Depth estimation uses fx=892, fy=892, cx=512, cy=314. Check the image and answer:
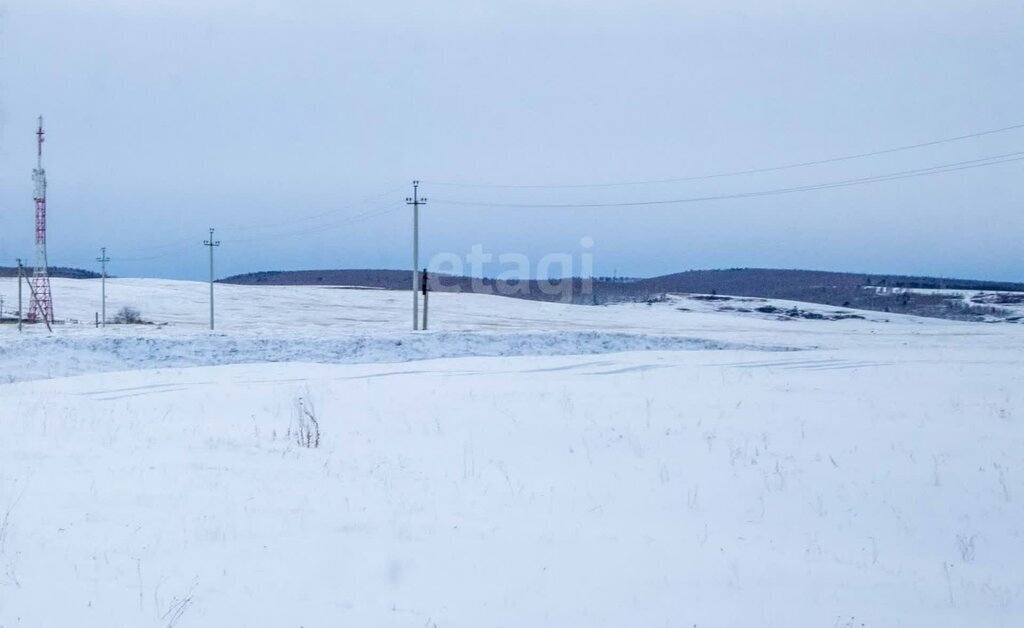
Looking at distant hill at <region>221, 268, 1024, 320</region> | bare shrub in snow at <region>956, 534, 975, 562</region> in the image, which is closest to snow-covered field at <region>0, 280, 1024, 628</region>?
bare shrub in snow at <region>956, 534, 975, 562</region>

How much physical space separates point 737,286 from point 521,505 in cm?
13596

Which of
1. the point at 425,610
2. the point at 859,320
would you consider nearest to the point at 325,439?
the point at 425,610

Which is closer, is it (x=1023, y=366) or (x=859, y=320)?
(x=1023, y=366)

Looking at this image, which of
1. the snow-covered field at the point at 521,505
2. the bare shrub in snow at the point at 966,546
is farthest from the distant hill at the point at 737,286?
the bare shrub in snow at the point at 966,546

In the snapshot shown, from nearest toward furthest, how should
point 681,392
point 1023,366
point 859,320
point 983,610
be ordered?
1. point 983,610
2. point 681,392
3. point 1023,366
4. point 859,320

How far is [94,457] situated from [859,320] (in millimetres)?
61938

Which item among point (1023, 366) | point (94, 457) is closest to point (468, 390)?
point (94, 457)

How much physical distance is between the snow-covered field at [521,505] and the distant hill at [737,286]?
64649 millimetres

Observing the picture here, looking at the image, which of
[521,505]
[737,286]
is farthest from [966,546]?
[737,286]

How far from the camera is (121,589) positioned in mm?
5453

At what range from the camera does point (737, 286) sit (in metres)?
139

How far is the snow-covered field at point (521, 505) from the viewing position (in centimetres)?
560

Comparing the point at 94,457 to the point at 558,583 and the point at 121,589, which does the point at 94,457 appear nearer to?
the point at 121,589

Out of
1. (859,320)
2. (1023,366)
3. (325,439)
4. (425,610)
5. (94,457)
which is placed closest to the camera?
(425,610)
